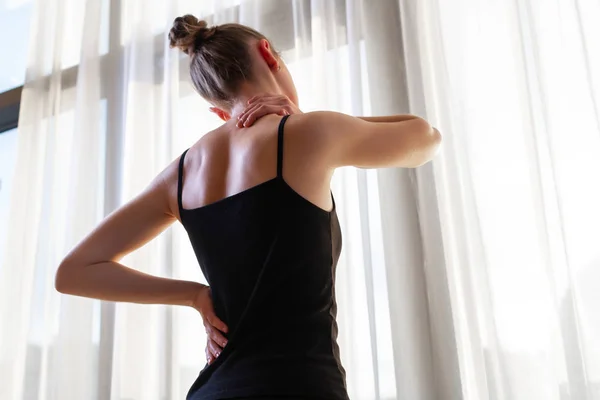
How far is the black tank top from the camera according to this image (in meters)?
0.87

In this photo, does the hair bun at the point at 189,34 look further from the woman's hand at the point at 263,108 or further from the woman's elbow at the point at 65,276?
the woman's elbow at the point at 65,276

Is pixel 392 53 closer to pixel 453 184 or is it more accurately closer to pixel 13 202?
pixel 453 184

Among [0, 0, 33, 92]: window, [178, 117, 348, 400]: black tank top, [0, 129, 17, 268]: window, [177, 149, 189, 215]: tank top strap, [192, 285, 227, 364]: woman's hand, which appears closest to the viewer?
[178, 117, 348, 400]: black tank top

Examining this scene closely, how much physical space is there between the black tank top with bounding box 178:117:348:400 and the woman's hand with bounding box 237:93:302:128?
0.08 m

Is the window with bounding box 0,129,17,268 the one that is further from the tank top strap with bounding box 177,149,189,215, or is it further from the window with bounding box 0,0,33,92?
the tank top strap with bounding box 177,149,189,215

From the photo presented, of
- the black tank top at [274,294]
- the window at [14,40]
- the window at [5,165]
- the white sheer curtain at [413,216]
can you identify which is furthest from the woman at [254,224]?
the window at [14,40]

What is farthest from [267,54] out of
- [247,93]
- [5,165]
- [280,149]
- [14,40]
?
[14,40]

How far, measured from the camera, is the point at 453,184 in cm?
140

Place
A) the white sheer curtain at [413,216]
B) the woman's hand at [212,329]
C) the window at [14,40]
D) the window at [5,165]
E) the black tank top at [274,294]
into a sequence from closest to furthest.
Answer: the black tank top at [274,294], the woman's hand at [212,329], the white sheer curtain at [413,216], the window at [5,165], the window at [14,40]

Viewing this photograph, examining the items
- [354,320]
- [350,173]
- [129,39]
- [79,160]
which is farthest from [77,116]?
[354,320]

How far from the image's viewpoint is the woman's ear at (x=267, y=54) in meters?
1.15

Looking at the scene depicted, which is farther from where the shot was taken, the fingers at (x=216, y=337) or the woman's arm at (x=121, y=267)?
the woman's arm at (x=121, y=267)

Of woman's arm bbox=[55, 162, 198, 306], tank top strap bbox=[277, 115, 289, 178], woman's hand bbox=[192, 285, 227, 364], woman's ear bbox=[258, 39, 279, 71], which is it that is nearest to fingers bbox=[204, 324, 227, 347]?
woman's hand bbox=[192, 285, 227, 364]

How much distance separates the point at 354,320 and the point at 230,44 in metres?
0.70
